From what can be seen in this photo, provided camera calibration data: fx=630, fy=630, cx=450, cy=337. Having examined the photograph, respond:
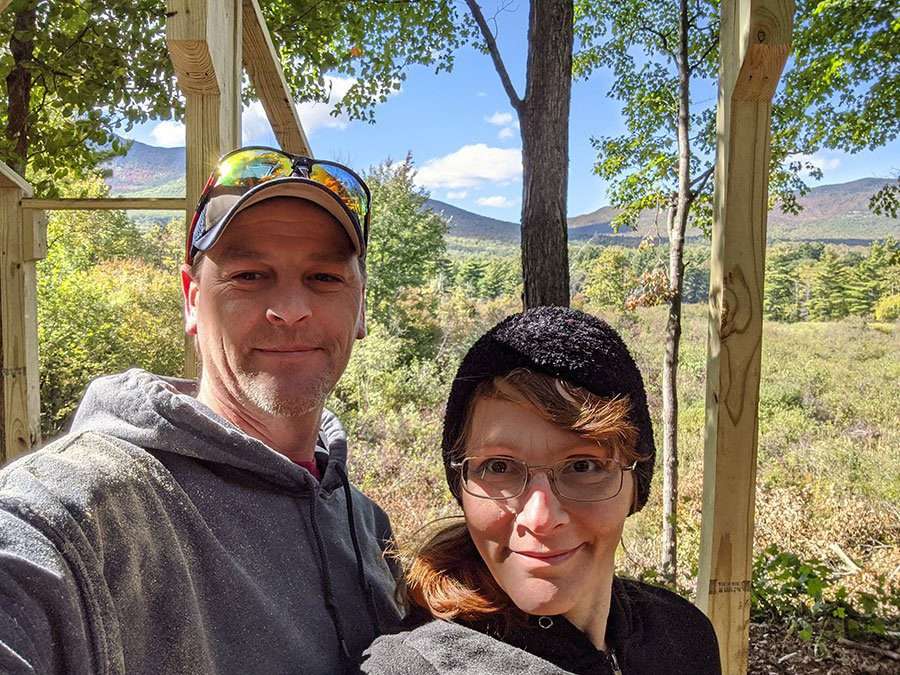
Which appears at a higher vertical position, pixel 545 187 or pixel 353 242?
pixel 545 187

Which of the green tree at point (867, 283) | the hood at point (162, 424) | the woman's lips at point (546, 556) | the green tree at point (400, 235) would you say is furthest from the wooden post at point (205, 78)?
the green tree at point (867, 283)

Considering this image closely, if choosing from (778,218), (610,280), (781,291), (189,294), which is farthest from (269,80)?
(778,218)

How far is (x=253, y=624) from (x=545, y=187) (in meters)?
2.65

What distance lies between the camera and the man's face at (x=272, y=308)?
135 cm

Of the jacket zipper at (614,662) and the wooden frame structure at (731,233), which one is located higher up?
the wooden frame structure at (731,233)

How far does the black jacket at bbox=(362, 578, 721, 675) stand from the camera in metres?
0.96

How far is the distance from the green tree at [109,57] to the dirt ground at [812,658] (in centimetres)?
537

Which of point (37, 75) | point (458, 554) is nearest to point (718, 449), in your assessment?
point (458, 554)

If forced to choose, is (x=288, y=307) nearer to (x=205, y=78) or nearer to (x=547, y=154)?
(x=205, y=78)

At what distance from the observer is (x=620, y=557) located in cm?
707

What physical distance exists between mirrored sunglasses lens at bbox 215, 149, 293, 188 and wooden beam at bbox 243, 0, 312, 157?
2.34ft

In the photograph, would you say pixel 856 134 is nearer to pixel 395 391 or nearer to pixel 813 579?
pixel 813 579

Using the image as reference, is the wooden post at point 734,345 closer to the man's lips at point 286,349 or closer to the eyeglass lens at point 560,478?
the eyeglass lens at point 560,478

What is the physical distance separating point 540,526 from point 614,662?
1.19 feet
